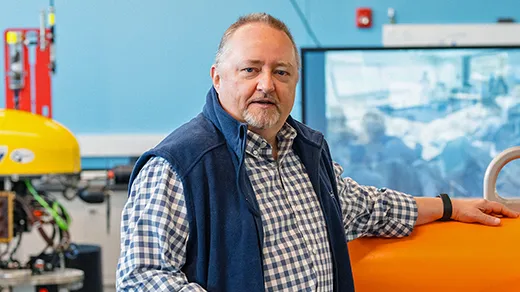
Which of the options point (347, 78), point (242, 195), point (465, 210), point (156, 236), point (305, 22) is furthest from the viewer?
point (305, 22)

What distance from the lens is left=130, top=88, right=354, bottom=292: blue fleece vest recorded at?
176cm

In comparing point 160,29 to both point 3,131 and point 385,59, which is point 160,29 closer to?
point 385,59

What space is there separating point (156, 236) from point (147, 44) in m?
4.25

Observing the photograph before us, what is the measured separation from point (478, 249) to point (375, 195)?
12.2 inches

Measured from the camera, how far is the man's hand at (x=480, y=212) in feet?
7.34

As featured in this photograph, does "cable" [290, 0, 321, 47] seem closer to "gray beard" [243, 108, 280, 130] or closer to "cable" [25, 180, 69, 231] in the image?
"cable" [25, 180, 69, 231]

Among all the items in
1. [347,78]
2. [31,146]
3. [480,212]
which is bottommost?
[480,212]

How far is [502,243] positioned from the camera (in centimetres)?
217

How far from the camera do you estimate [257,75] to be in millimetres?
1894

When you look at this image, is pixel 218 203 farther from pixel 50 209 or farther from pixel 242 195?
pixel 50 209

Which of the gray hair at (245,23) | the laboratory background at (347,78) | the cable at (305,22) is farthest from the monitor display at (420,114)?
the gray hair at (245,23)

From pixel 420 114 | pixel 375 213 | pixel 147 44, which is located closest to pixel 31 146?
pixel 375 213

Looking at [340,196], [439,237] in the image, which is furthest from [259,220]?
[439,237]

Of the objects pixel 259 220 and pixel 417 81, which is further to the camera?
pixel 417 81
